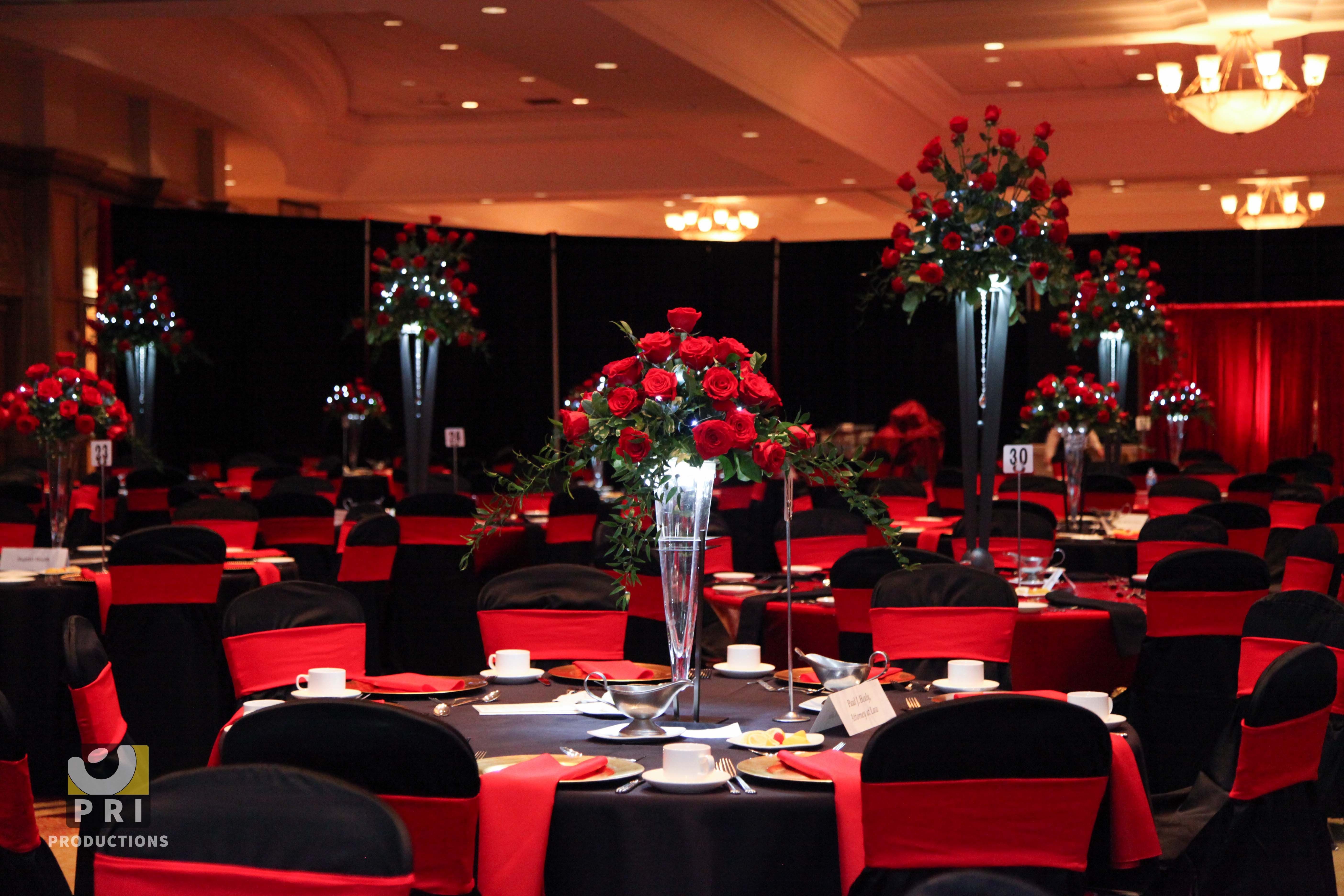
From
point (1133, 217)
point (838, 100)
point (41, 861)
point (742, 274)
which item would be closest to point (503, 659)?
point (41, 861)

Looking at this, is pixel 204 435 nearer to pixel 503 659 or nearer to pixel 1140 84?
pixel 1140 84

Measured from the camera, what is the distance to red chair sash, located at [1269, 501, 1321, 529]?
26.9 feet

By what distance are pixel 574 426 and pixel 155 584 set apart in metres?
2.78

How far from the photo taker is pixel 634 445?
9.29 feet

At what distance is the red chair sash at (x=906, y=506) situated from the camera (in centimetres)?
898

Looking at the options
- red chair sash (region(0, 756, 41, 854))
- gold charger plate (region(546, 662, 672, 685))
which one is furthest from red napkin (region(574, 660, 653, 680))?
red chair sash (region(0, 756, 41, 854))

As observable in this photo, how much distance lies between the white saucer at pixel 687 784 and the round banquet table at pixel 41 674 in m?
3.44

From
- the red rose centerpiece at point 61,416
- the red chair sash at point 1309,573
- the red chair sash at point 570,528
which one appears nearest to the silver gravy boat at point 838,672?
the red chair sash at point 1309,573

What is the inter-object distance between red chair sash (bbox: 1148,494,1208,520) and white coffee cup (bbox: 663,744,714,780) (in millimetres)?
6210

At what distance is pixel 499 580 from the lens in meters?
4.11

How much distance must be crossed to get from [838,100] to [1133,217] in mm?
6921

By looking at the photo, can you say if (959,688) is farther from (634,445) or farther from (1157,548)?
(1157,548)

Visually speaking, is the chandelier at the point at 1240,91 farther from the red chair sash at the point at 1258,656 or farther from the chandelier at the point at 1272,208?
the red chair sash at the point at 1258,656

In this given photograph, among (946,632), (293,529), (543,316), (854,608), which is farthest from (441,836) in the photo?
(543,316)
